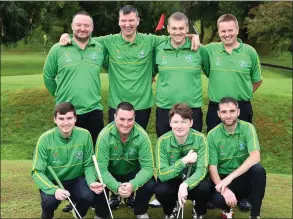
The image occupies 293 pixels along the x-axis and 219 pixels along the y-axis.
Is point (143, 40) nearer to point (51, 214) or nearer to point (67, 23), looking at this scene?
point (51, 214)

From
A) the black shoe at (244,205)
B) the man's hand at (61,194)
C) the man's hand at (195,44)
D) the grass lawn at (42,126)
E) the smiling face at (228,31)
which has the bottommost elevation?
the grass lawn at (42,126)

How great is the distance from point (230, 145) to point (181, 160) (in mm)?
667

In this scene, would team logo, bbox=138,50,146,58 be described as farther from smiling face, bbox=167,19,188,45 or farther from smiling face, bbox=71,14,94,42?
smiling face, bbox=71,14,94,42

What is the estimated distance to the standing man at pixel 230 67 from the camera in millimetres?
6770

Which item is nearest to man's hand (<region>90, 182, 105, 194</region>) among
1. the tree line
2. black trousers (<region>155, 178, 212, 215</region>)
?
black trousers (<region>155, 178, 212, 215</region>)

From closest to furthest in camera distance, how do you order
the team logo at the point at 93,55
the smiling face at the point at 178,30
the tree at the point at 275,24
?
the smiling face at the point at 178,30
the team logo at the point at 93,55
the tree at the point at 275,24

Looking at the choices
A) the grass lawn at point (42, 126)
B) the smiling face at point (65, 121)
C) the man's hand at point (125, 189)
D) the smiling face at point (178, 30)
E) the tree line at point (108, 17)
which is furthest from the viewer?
the tree line at point (108, 17)

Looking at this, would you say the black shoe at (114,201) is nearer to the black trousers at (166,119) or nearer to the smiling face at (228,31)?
the black trousers at (166,119)

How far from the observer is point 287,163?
13.0 meters

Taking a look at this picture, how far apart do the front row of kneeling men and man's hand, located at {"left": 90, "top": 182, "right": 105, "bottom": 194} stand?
0.01 m

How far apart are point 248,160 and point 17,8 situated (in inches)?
594

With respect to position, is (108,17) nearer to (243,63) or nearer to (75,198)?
(243,63)

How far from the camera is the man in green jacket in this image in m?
5.94

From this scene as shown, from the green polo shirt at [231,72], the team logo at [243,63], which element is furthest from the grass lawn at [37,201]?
the team logo at [243,63]
